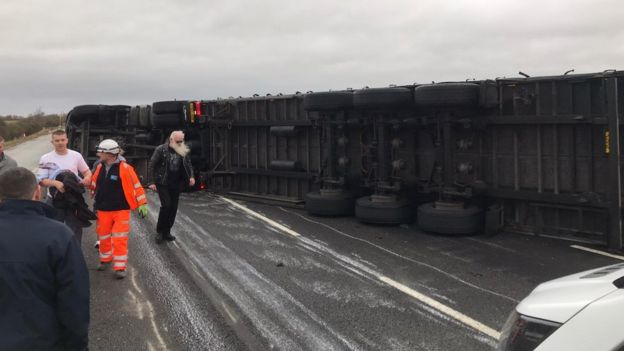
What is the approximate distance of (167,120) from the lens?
14906mm

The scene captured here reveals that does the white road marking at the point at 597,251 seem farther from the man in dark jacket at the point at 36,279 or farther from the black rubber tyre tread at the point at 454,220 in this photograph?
the man in dark jacket at the point at 36,279

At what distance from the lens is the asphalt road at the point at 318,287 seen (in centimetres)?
422

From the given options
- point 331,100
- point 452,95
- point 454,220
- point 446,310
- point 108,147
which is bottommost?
point 446,310

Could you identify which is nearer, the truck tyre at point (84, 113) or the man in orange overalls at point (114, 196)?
the man in orange overalls at point (114, 196)

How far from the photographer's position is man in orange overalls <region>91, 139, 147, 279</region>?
6.13 meters

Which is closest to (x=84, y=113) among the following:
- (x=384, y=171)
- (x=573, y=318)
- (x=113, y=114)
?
(x=113, y=114)

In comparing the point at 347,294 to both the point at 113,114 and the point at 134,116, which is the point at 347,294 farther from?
the point at 113,114

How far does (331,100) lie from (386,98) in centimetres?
146

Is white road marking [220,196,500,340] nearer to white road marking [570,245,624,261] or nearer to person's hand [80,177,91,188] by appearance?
white road marking [570,245,624,261]

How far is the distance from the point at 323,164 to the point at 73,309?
29.1 ft

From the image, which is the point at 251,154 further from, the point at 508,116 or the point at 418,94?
the point at 508,116

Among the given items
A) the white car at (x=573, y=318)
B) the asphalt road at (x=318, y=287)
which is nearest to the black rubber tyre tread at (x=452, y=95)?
the asphalt road at (x=318, y=287)

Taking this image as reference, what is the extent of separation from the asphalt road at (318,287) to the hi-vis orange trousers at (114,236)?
251mm

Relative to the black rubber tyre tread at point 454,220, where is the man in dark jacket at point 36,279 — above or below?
above
